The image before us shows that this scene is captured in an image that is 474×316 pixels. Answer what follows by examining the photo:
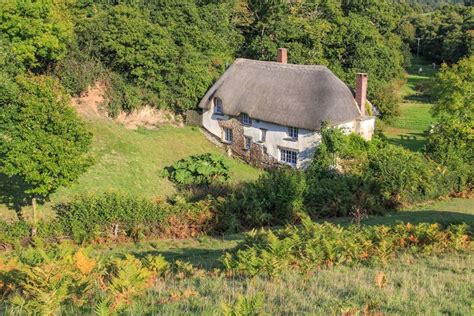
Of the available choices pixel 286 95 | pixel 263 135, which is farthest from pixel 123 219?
pixel 286 95

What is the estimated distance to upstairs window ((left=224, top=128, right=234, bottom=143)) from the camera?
31.4m

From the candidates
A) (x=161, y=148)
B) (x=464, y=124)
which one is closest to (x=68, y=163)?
(x=161, y=148)

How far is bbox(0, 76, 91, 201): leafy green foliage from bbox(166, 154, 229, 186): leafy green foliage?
26.6 ft

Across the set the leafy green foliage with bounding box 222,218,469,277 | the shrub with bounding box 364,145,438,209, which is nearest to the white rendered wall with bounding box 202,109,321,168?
the shrub with bounding box 364,145,438,209

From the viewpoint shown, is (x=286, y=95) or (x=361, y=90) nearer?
(x=286, y=95)

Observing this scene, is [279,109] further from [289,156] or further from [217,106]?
[217,106]

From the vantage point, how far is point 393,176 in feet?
76.0

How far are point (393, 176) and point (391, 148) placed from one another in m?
2.72

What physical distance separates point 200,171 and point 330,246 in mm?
13992

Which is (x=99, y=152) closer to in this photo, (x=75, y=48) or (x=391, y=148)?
(x=75, y=48)

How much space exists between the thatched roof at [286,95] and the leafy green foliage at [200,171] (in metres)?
4.35

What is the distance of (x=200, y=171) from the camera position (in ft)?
83.6

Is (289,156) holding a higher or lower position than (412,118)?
higher

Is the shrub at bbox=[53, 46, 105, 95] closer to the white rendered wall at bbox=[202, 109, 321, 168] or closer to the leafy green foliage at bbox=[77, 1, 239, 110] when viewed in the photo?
the leafy green foliage at bbox=[77, 1, 239, 110]
